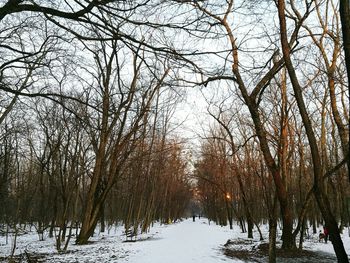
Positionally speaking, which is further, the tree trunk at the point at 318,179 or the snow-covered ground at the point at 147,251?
the snow-covered ground at the point at 147,251

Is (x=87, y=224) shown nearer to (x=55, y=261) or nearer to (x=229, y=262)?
(x=55, y=261)

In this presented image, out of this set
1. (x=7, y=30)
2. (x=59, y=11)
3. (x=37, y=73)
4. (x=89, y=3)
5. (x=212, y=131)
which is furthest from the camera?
(x=212, y=131)

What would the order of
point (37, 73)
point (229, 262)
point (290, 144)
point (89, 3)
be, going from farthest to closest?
1. point (290, 144)
2. point (229, 262)
3. point (37, 73)
4. point (89, 3)

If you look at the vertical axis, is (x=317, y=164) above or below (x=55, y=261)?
above

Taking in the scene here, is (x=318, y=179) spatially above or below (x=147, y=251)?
above

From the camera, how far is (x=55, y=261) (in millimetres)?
10492

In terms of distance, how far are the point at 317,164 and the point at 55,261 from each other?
315 inches

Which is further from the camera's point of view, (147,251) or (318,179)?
(147,251)

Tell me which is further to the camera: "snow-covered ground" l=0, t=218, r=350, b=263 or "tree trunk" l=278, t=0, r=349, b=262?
"snow-covered ground" l=0, t=218, r=350, b=263

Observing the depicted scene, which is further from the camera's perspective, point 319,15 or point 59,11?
point 319,15

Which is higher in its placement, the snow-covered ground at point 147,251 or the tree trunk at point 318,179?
the tree trunk at point 318,179

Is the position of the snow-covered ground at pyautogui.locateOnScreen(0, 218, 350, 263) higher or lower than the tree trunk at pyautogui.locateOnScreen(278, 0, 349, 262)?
lower

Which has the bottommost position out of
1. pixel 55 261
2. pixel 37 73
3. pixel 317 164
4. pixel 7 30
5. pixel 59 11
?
pixel 55 261

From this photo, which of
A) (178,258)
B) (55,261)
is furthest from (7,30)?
(178,258)
